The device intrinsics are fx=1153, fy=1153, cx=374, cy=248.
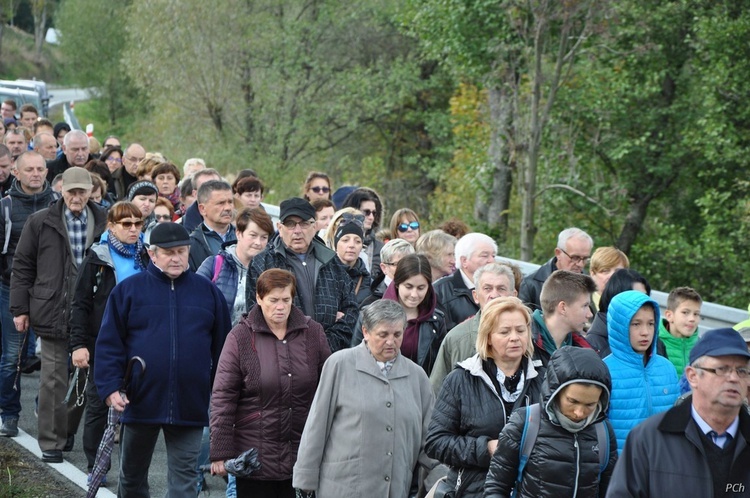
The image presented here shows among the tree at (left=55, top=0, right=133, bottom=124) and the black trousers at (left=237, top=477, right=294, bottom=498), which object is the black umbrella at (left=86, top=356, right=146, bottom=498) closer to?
the black trousers at (left=237, top=477, right=294, bottom=498)

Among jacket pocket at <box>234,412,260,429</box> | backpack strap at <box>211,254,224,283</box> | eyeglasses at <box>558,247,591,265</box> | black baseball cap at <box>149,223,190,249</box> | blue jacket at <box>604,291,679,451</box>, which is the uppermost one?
eyeglasses at <box>558,247,591,265</box>

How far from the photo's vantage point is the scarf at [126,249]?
8641mm

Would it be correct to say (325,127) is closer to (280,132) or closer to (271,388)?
(280,132)

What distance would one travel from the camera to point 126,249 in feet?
28.4

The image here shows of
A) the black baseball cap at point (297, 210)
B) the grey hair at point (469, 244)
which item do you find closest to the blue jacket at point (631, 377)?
the grey hair at point (469, 244)

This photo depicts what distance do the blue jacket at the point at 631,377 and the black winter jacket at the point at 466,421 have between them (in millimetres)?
425

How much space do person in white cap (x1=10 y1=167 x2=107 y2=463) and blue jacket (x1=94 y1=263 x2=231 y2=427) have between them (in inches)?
78.8

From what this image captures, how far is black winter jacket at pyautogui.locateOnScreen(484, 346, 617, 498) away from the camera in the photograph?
511cm

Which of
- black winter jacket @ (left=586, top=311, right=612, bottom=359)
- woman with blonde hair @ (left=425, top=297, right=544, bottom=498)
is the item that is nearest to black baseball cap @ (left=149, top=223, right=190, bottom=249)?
woman with blonde hair @ (left=425, top=297, right=544, bottom=498)

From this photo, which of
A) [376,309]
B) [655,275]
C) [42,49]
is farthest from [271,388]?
[42,49]

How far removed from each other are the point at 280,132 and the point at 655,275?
47.5ft

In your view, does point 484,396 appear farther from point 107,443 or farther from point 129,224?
point 129,224

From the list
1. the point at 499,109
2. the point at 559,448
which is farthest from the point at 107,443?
the point at 499,109

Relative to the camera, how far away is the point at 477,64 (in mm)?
24141
